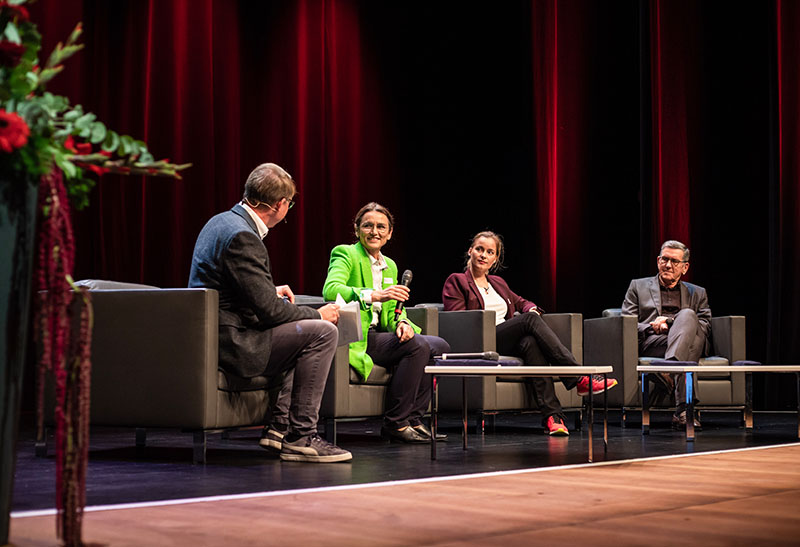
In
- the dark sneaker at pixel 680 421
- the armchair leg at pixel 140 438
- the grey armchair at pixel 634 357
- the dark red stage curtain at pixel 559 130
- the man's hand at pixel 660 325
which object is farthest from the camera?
the dark red stage curtain at pixel 559 130

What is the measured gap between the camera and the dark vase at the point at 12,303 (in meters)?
1.29

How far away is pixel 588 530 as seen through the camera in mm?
1816

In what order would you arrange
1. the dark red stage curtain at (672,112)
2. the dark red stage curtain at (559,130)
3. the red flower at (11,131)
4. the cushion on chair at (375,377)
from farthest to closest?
the dark red stage curtain at (559,130) < the dark red stage curtain at (672,112) < the cushion on chair at (375,377) < the red flower at (11,131)

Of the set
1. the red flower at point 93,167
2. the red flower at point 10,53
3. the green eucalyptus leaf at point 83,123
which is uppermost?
the red flower at point 10,53

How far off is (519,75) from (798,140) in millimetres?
2120

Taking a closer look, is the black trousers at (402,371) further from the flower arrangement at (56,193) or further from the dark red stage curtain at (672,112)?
the dark red stage curtain at (672,112)

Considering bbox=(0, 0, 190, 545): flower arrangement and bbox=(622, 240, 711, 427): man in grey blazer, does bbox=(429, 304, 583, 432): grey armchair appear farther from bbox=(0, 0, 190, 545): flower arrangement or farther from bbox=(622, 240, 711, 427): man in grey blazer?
bbox=(0, 0, 190, 545): flower arrangement

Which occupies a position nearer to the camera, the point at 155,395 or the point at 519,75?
the point at 155,395

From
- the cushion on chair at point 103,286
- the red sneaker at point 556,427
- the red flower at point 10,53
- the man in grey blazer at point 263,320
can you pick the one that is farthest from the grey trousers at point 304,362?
the red flower at point 10,53

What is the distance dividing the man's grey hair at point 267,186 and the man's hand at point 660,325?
273 centimetres

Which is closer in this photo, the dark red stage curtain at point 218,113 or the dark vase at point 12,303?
the dark vase at point 12,303

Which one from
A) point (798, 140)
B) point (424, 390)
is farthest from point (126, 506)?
point (798, 140)

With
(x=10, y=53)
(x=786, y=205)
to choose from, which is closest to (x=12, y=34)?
(x=10, y=53)

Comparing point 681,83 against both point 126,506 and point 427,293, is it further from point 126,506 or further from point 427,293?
point 126,506
